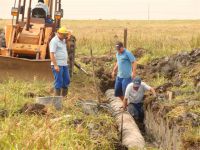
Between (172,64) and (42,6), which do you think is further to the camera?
(172,64)

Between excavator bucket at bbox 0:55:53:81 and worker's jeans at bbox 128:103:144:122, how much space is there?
252 centimetres

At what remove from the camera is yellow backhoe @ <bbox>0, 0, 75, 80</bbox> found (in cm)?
1258

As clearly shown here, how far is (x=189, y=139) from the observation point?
24.5 ft

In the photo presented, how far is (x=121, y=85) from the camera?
39.5 ft

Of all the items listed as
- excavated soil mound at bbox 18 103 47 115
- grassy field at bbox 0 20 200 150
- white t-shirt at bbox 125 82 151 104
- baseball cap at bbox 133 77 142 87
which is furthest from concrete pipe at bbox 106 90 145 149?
excavated soil mound at bbox 18 103 47 115

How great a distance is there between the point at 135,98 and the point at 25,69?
3.06m

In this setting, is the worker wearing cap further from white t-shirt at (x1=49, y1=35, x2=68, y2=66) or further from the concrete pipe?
white t-shirt at (x1=49, y1=35, x2=68, y2=66)

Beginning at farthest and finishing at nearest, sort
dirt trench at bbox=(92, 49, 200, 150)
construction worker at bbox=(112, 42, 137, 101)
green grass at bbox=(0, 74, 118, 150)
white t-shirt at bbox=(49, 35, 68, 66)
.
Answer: construction worker at bbox=(112, 42, 137, 101) < white t-shirt at bbox=(49, 35, 68, 66) < dirt trench at bbox=(92, 49, 200, 150) < green grass at bbox=(0, 74, 118, 150)

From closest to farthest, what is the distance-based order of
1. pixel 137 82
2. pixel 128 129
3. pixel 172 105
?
pixel 128 129 < pixel 172 105 < pixel 137 82

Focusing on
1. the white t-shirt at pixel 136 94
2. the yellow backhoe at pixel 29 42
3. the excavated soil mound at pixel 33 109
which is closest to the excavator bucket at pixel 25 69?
the yellow backhoe at pixel 29 42

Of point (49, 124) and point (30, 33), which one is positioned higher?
point (30, 33)

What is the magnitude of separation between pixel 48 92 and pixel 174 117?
13.3ft

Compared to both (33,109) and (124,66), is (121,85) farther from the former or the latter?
(33,109)

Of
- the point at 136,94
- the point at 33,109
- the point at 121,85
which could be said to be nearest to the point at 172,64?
the point at 121,85
